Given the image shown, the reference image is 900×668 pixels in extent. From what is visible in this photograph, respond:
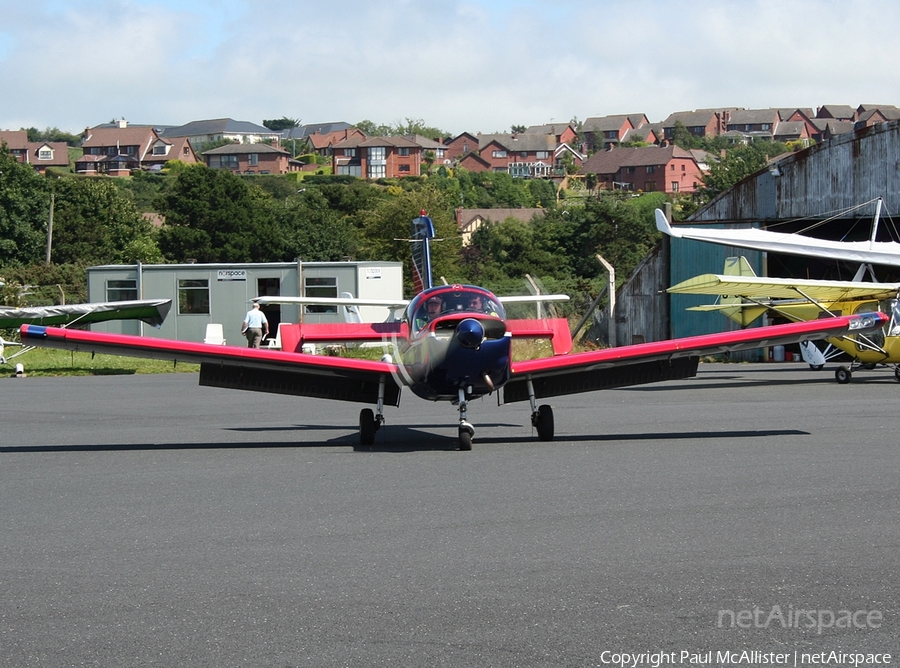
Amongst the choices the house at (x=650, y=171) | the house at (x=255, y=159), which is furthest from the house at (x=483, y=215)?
the house at (x=255, y=159)

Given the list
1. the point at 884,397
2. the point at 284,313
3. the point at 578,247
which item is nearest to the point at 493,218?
the point at 578,247

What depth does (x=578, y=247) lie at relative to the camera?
66562 millimetres

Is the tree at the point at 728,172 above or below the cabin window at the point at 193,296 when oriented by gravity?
above

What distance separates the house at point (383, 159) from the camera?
557 feet

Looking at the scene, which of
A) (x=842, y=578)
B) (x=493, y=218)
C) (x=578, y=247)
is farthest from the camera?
(x=493, y=218)

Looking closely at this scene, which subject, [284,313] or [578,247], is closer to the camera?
[284,313]

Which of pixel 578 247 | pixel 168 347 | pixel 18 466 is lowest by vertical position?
pixel 18 466

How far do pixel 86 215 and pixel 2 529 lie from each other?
71.8 meters

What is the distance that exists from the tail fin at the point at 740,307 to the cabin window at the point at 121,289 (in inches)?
693

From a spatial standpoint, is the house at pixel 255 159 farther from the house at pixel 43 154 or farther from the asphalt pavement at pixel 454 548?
the asphalt pavement at pixel 454 548

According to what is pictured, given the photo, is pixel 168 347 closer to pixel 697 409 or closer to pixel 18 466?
pixel 18 466

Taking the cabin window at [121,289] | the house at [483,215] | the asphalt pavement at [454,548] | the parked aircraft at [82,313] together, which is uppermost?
the house at [483,215]

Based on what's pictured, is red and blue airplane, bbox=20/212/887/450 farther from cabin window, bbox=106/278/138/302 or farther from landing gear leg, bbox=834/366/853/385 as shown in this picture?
cabin window, bbox=106/278/138/302

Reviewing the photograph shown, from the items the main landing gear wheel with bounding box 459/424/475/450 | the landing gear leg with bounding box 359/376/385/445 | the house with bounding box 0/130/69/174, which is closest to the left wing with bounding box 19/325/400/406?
the landing gear leg with bounding box 359/376/385/445
